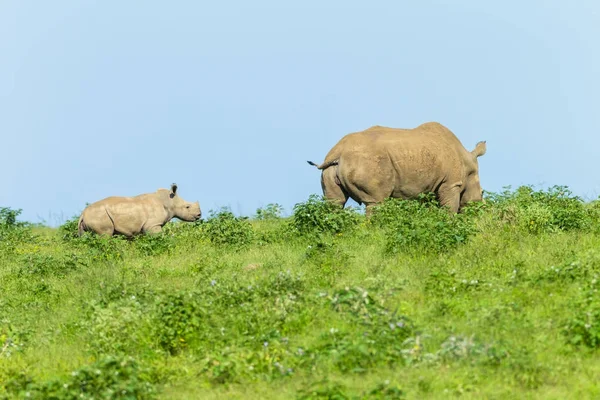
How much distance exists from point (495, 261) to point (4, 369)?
6.51m

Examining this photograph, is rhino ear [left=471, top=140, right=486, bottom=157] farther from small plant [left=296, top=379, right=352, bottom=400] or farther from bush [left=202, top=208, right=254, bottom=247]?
small plant [left=296, top=379, right=352, bottom=400]

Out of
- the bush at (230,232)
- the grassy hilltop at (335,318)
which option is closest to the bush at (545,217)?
the grassy hilltop at (335,318)

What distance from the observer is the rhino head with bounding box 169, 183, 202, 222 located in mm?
20969

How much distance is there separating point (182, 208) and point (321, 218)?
5.45 meters

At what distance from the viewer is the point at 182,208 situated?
69.7 ft

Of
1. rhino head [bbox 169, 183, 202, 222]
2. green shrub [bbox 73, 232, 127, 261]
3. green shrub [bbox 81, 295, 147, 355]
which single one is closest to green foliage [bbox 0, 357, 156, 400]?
green shrub [bbox 81, 295, 147, 355]

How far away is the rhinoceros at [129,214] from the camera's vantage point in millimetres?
19891

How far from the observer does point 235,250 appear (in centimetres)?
1653

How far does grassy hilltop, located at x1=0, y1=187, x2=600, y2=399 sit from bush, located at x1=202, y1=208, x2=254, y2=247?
898mm

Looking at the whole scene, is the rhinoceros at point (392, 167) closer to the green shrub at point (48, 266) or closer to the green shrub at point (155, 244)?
the green shrub at point (155, 244)

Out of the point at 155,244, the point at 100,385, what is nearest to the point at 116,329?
the point at 100,385

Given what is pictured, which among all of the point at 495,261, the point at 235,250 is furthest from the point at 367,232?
the point at 495,261

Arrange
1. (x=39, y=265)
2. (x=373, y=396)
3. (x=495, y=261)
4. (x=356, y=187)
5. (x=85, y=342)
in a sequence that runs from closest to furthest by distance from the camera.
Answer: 1. (x=373, y=396)
2. (x=85, y=342)
3. (x=495, y=261)
4. (x=39, y=265)
5. (x=356, y=187)

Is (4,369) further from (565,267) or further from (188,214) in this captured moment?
(188,214)
